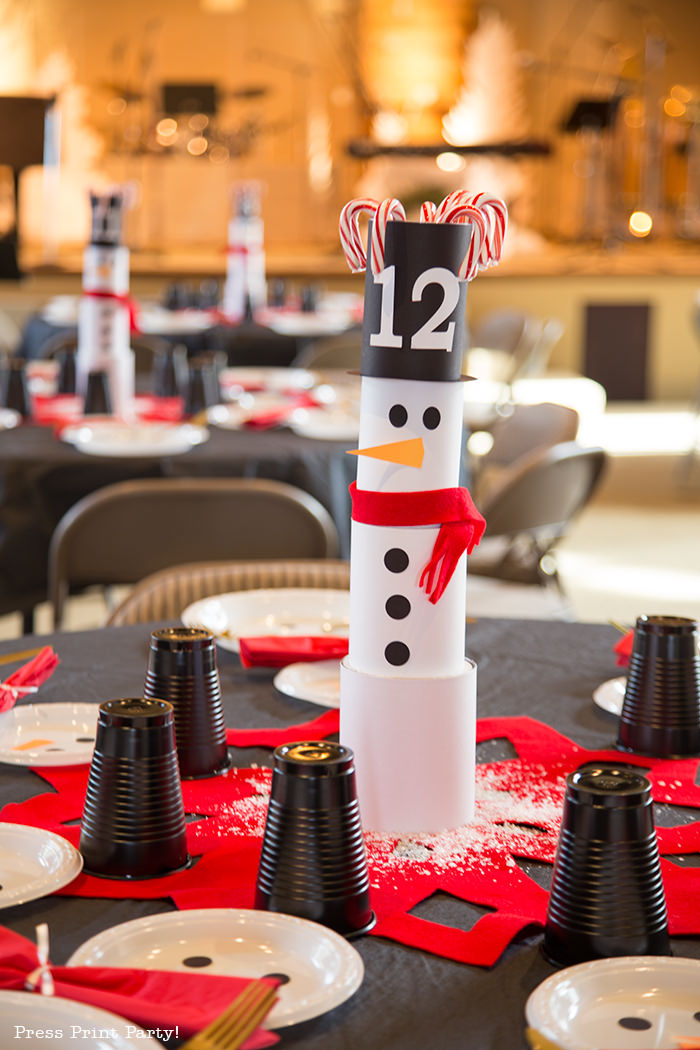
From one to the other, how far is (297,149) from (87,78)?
2289mm

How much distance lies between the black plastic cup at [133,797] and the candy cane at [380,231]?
33 centimetres

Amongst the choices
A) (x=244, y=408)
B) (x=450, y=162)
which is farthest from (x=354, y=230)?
(x=450, y=162)

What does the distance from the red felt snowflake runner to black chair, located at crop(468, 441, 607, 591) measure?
5.37ft

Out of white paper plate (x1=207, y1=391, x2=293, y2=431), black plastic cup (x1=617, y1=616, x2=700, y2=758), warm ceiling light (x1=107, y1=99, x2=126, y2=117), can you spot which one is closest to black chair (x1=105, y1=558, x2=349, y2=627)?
black plastic cup (x1=617, y1=616, x2=700, y2=758)

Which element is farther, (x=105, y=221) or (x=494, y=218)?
(x=105, y=221)

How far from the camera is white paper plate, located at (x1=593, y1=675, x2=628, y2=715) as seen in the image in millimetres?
1236

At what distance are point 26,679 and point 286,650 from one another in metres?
0.28

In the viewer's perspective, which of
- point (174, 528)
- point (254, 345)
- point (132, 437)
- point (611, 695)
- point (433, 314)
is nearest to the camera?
point (433, 314)

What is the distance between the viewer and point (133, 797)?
84 cm

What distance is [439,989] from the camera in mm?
744

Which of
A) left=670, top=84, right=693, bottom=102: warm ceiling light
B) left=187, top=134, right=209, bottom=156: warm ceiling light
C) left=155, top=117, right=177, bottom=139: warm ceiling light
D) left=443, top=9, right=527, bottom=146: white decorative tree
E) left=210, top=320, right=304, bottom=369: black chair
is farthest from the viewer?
left=443, top=9, right=527, bottom=146: white decorative tree

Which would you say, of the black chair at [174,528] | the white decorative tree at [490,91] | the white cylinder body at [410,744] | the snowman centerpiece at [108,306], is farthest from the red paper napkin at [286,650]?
the white decorative tree at [490,91]

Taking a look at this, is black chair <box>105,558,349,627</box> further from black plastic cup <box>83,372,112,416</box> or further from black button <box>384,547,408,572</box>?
black plastic cup <box>83,372,112,416</box>

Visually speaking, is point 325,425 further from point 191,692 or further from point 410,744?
point 410,744
